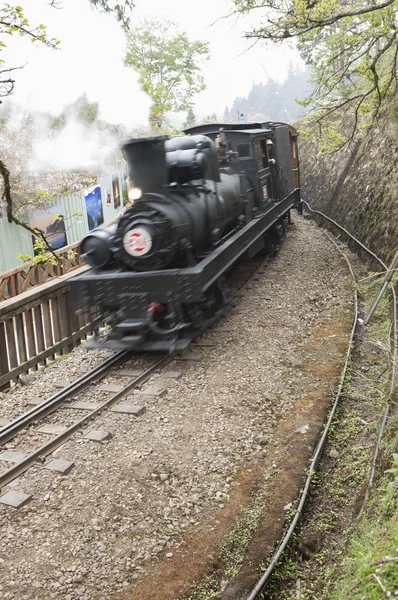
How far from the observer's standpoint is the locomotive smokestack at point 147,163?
693 centimetres

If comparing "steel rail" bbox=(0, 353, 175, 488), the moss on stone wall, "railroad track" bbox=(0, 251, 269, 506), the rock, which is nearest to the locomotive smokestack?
"railroad track" bbox=(0, 251, 269, 506)

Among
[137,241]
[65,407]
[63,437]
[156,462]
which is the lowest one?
[156,462]

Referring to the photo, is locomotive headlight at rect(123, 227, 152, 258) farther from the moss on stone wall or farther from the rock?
the moss on stone wall

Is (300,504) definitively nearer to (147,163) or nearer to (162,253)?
(162,253)

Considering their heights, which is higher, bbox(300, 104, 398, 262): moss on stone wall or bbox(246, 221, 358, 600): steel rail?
bbox(300, 104, 398, 262): moss on stone wall

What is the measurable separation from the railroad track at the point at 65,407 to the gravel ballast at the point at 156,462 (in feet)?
0.38

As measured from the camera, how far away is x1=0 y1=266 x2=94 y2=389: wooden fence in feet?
23.6

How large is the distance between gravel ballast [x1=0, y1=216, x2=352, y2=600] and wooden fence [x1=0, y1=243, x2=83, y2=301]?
3.17m

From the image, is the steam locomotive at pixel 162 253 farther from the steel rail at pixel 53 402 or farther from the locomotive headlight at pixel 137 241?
the steel rail at pixel 53 402

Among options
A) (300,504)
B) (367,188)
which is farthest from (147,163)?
(367,188)

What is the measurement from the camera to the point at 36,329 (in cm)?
778

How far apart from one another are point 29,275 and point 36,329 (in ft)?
10.0

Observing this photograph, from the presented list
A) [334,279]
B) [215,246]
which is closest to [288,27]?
[215,246]

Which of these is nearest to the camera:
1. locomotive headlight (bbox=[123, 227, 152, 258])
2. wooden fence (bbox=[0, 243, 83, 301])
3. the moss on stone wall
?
locomotive headlight (bbox=[123, 227, 152, 258])
